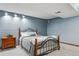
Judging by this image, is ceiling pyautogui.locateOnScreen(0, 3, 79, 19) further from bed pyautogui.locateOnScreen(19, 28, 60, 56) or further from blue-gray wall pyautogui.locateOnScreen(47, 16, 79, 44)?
bed pyautogui.locateOnScreen(19, 28, 60, 56)

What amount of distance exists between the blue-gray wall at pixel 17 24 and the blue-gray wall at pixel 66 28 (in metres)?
0.15

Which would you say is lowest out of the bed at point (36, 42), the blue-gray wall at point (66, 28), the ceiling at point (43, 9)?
the bed at point (36, 42)

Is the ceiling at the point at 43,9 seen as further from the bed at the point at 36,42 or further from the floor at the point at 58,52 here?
the floor at the point at 58,52

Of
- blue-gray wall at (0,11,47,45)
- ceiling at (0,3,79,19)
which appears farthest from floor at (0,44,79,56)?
ceiling at (0,3,79,19)

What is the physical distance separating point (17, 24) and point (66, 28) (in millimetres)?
993

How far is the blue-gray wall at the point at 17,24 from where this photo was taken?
153cm

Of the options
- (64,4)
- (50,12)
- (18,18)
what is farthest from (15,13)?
(64,4)

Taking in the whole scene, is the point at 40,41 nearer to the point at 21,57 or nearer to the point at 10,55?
the point at 21,57

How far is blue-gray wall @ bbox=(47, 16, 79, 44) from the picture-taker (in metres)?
1.61

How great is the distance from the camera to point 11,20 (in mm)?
1572

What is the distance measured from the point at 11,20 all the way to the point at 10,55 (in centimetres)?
66

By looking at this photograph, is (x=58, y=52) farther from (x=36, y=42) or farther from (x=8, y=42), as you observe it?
(x=8, y=42)

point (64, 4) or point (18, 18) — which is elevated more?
point (64, 4)

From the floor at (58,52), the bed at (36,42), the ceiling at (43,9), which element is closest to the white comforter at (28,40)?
the bed at (36,42)
